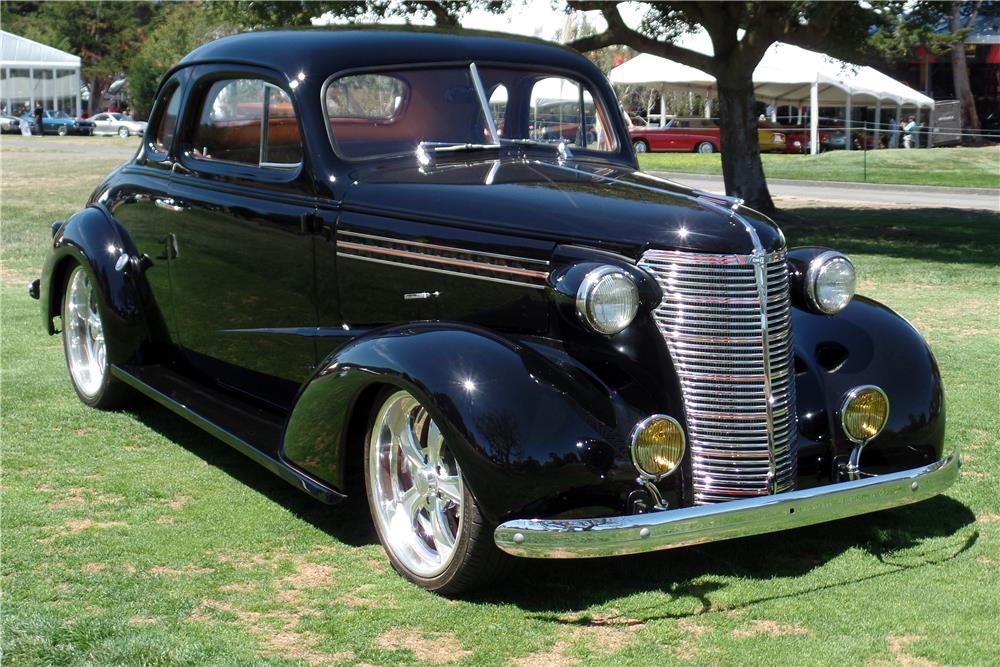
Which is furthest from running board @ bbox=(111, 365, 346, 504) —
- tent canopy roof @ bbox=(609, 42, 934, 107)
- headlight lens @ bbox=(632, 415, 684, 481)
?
tent canopy roof @ bbox=(609, 42, 934, 107)

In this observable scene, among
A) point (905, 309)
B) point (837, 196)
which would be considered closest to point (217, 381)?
point (905, 309)

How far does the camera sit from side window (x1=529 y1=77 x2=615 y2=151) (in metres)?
5.56

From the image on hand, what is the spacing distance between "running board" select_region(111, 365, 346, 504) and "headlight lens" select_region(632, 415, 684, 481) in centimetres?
121

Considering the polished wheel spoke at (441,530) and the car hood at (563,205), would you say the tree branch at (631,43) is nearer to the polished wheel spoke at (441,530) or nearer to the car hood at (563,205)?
the car hood at (563,205)

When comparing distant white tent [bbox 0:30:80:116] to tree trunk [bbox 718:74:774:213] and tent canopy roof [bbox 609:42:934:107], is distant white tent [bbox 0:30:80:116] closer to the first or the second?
tent canopy roof [bbox 609:42:934:107]

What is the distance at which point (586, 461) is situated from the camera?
12.4 ft

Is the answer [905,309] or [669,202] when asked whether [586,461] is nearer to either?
[669,202]

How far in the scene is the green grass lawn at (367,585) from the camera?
3.63 metres

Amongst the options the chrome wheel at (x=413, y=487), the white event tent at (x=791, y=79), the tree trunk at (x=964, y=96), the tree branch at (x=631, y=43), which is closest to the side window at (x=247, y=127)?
the chrome wheel at (x=413, y=487)

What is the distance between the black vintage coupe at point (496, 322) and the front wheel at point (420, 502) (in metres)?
0.01

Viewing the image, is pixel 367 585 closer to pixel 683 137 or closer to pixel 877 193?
pixel 877 193

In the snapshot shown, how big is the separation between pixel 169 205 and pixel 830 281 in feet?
10.8

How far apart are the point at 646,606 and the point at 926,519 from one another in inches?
60.6

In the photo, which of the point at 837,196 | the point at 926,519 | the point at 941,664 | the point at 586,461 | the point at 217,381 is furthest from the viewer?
the point at 837,196
